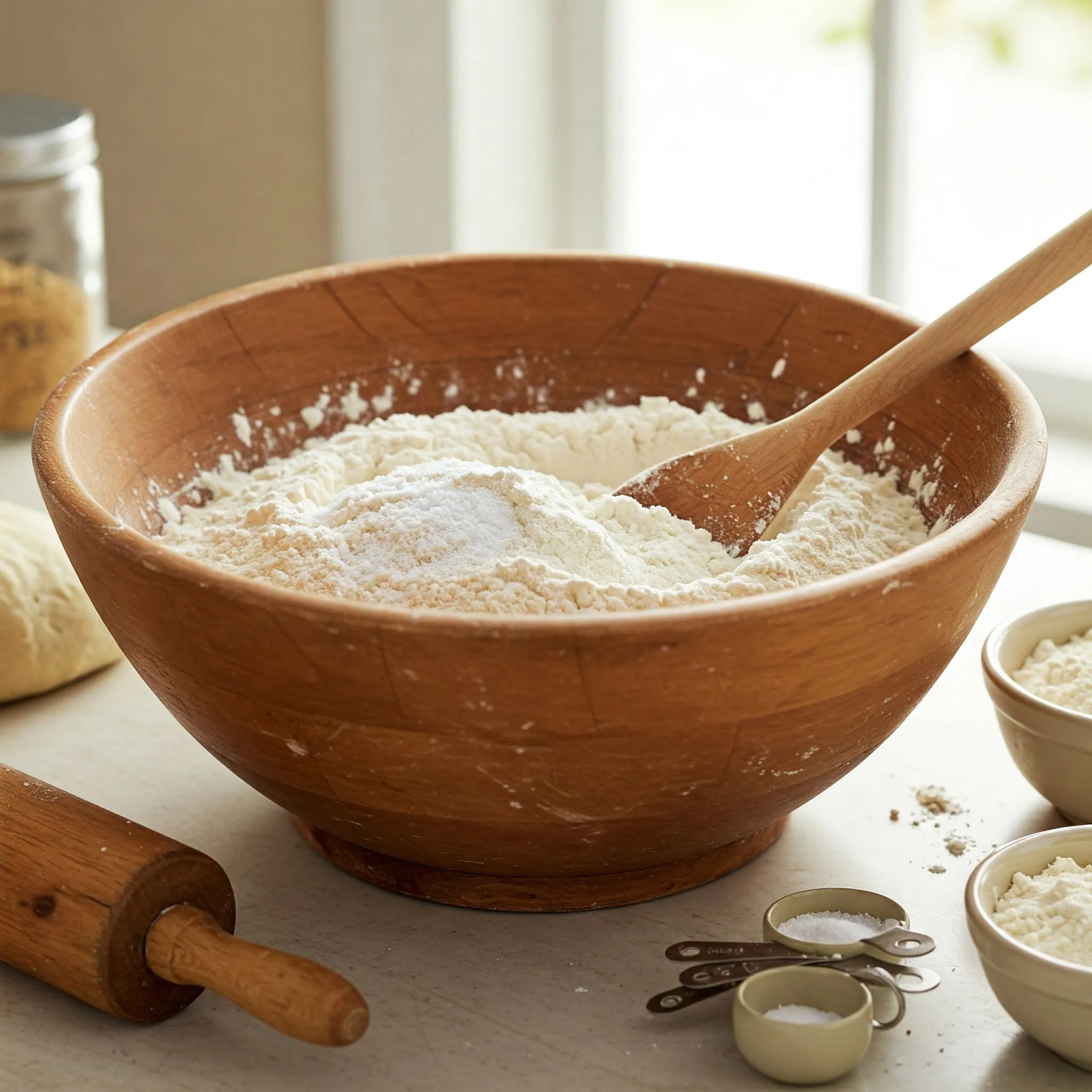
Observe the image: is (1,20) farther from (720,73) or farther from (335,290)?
(335,290)

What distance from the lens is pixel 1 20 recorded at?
2176 millimetres

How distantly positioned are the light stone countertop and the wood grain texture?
0.03m

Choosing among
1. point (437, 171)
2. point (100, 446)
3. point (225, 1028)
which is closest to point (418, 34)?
point (437, 171)

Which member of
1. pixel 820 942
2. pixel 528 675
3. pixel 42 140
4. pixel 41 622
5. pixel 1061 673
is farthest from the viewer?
pixel 42 140

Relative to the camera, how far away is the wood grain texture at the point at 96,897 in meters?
0.70

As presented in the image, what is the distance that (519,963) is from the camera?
762 mm

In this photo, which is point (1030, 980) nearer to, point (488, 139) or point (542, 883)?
point (542, 883)

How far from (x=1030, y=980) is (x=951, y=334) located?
1.26 ft

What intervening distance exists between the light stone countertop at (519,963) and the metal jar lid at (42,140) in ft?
2.26

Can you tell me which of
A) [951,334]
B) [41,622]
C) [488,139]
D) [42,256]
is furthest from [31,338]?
[951,334]

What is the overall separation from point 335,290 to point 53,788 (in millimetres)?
405

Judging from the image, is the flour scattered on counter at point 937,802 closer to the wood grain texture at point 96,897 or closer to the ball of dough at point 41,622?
the wood grain texture at point 96,897

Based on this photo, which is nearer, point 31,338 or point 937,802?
point 937,802

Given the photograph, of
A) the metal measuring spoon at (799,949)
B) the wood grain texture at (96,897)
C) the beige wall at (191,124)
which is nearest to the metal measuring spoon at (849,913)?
the metal measuring spoon at (799,949)
